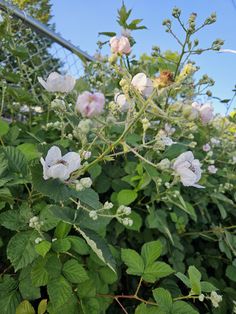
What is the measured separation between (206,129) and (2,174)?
1188 millimetres

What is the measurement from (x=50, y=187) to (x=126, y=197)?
430 mm

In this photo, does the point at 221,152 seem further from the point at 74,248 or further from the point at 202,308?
the point at 74,248

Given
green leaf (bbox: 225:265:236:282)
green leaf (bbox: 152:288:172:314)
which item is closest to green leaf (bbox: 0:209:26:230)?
green leaf (bbox: 152:288:172:314)

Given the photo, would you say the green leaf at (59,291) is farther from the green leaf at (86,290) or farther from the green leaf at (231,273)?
the green leaf at (231,273)

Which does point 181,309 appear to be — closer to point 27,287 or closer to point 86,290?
point 86,290

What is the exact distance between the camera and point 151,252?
84cm

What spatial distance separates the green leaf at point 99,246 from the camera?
0.63 metres

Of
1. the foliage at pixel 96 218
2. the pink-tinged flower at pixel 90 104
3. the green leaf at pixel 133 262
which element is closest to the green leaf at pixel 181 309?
the foliage at pixel 96 218

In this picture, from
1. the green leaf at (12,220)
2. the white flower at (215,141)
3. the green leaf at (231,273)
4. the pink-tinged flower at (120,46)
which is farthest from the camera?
the white flower at (215,141)

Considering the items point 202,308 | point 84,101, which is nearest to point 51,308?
point 84,101

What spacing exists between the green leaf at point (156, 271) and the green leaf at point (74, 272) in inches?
6.0

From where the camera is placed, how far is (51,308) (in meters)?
0.70

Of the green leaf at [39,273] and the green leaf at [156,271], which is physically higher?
the green leaf at [156,271]

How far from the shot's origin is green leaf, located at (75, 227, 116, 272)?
63cm
